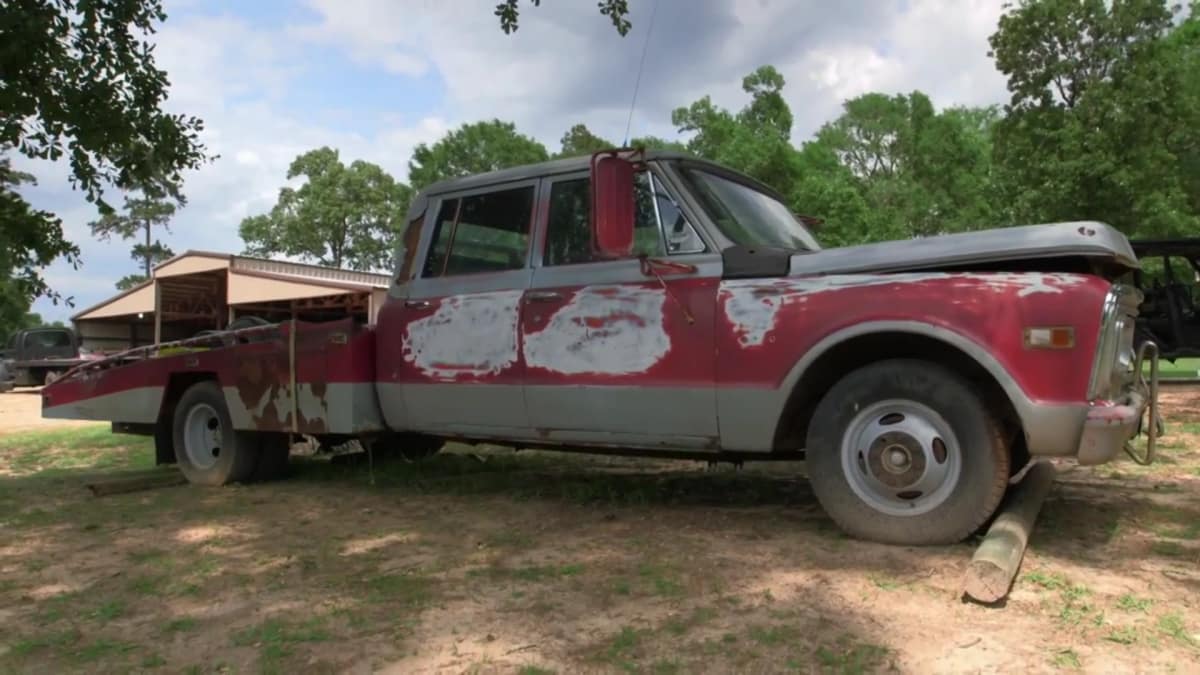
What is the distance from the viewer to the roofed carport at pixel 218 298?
25234mm

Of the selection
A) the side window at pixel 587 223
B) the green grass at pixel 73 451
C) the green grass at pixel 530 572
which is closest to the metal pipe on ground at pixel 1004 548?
the green grass at pixel 530 572

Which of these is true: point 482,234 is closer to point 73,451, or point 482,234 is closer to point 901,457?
point 901,457

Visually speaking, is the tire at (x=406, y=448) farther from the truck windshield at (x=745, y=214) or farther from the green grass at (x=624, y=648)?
the green grass at (x=624, y=648)

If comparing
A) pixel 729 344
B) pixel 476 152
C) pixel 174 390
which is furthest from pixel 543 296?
pixel 476 152

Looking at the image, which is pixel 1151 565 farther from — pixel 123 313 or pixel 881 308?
pixel 123 313

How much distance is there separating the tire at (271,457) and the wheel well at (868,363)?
4.08m

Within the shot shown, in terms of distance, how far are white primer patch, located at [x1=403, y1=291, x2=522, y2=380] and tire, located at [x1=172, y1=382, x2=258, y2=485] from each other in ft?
6.12

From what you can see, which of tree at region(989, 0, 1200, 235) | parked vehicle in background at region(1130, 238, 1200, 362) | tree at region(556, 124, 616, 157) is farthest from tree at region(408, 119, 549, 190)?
parked vehicle in background at region(1130, 238, 1200, 362)

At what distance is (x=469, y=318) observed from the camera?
16.8 ft

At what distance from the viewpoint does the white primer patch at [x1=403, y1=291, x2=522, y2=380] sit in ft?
16.2

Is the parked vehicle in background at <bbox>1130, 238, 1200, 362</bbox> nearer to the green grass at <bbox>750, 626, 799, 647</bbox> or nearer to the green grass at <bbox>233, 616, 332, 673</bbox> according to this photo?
the green grass at <bbox>750, 626, 799, 647</bbox>

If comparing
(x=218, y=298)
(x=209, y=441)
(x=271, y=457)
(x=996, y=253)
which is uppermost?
(x=218, y=298)

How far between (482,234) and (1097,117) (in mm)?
15780

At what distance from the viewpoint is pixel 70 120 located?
6898mm
